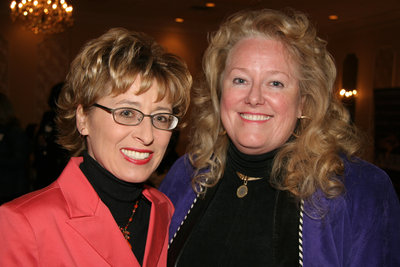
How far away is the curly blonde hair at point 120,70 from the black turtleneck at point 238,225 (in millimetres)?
516

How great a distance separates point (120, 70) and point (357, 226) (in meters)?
1.10

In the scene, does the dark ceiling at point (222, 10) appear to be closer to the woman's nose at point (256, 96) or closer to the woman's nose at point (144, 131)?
the woman's nose at point (256, 96)

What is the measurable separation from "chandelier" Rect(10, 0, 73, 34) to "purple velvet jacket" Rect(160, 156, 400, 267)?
6.26m

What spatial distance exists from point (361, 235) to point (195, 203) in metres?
0.78

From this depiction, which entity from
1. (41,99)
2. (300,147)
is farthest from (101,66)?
(41,99)

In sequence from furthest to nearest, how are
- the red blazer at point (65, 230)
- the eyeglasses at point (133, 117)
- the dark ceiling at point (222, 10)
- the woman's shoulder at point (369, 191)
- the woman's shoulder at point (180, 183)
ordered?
the dark ceiling at point (222, 10) → the woman's shoulder at point (180, 183) → the woman's shoulder at point (369, 191) → the eyeglasses at point (133, 117) → the red blazer at point (65, 230)

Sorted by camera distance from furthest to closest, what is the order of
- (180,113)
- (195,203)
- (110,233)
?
(195,203)
(180,113)
(110,233)

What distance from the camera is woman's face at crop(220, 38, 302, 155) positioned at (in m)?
1.74

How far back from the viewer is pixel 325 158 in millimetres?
1690

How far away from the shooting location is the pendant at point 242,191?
6.05 feet

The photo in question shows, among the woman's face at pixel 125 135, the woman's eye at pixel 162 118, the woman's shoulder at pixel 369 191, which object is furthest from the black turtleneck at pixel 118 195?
the woman's shoulder at pixel 369 191

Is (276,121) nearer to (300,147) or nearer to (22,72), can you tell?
(300,147)

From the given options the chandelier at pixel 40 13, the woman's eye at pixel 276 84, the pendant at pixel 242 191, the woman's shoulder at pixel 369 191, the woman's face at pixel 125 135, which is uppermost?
the chandelier at pixel 40 13

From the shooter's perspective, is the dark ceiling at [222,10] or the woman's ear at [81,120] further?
the dark ceiling at [222,10]
